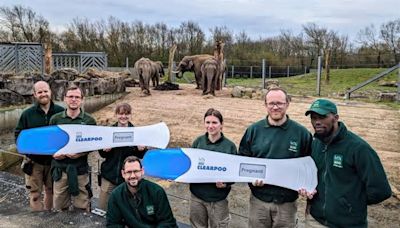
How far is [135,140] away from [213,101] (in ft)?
37.2

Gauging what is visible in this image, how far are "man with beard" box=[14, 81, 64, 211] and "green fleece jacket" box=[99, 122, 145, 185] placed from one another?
70cm

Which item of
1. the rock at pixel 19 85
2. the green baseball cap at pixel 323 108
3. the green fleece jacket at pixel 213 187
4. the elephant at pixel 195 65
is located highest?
the elephant at pixel 195 65

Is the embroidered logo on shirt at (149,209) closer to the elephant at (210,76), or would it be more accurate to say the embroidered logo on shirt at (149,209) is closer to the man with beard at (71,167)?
the man with beard at (71,167)

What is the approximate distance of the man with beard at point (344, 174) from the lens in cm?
256

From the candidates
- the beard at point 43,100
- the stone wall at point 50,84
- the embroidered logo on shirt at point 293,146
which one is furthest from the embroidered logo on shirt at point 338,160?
the stone wall at point 50,84

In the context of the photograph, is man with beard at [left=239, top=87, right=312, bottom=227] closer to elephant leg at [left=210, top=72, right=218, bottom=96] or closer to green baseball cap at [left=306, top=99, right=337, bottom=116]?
green baseball cap at [left=306, top=99, right=337, bottom=116]

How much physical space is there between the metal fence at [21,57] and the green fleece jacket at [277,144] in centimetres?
1518

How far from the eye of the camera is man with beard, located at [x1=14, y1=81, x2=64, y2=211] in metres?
4.03

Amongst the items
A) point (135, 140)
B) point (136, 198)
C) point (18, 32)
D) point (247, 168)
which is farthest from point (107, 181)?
point (18, 32)

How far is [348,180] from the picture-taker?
2.67 meters

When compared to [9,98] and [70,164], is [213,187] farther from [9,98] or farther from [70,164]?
[9,98]

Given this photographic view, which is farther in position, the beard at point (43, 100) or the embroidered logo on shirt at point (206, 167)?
the beard at point (43, 100)

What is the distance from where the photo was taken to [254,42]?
107 feet

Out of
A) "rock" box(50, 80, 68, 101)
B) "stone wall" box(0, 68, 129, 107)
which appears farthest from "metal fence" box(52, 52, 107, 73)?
"rock" box(50, 80, 68, 101)
